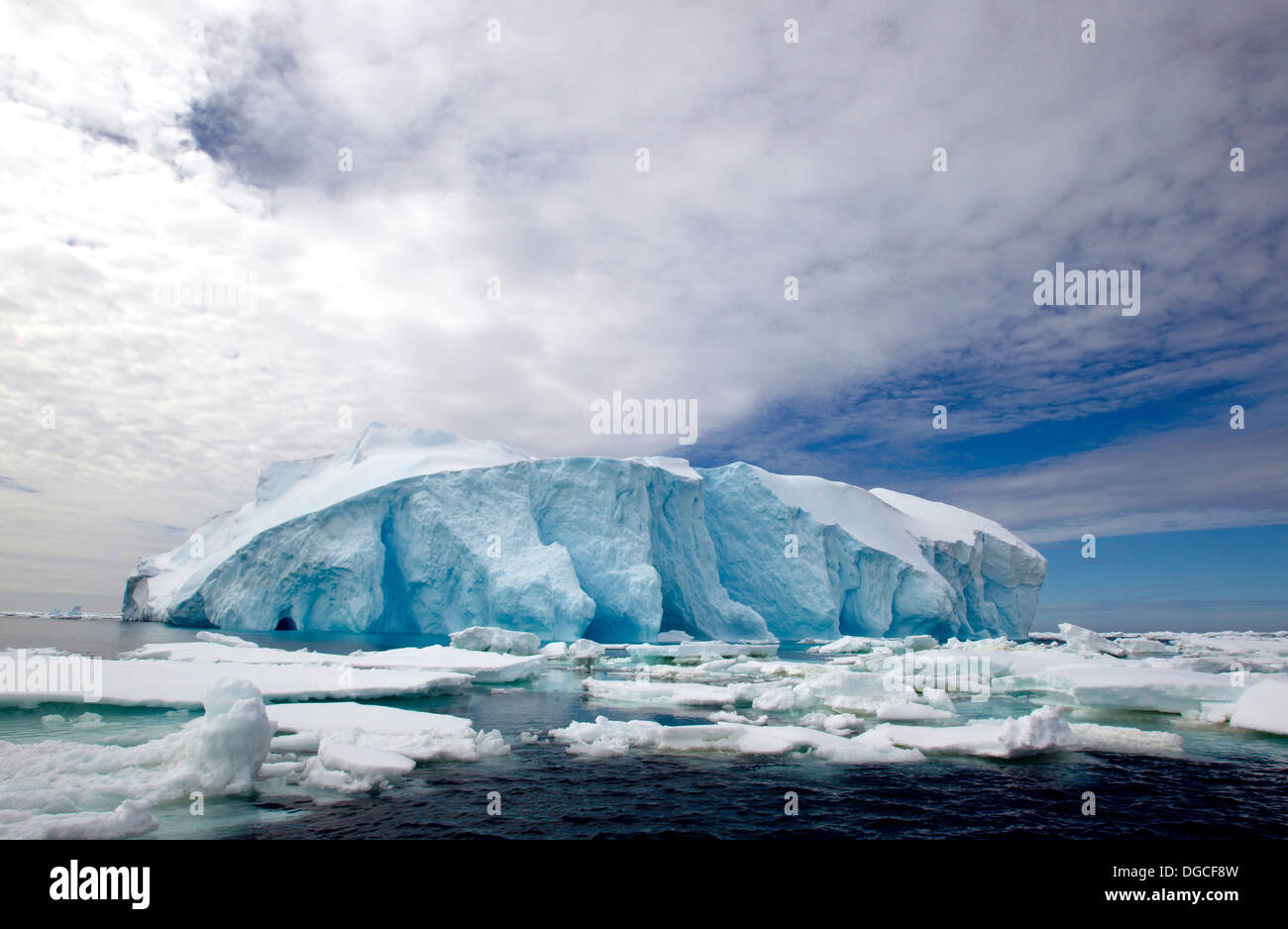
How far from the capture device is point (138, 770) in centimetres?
675

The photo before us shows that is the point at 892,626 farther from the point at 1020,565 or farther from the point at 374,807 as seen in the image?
the point at 374,807

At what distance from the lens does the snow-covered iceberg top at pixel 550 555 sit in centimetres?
2956

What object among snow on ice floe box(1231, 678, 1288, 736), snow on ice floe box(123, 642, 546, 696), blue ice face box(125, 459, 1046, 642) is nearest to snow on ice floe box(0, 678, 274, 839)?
snow on ice floe box(123, 642, 546, 696)

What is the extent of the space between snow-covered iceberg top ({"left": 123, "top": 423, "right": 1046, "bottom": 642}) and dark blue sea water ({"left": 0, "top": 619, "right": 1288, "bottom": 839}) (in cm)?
1744

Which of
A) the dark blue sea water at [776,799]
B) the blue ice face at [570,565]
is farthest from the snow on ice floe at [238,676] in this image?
the blue ice face at [570,565]

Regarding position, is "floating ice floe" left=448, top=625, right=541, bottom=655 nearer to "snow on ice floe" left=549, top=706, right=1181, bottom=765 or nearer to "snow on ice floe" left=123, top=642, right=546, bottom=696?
"snow on ice floe" left=123, top=642, right=546, bottom=696

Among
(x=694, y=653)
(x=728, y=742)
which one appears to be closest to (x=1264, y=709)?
(x=728, y=742)

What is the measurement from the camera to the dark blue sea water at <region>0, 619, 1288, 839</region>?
18.9 ft

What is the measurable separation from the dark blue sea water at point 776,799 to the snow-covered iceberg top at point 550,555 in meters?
17.4

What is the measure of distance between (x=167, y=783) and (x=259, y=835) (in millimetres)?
1667

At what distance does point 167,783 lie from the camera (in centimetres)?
623

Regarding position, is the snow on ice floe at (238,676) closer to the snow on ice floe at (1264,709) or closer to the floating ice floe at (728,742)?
the floating ice floe at (728,742)

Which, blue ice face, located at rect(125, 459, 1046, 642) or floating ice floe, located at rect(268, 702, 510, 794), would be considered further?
blue ice face, located at rect(125, 459, 1046, 642)
